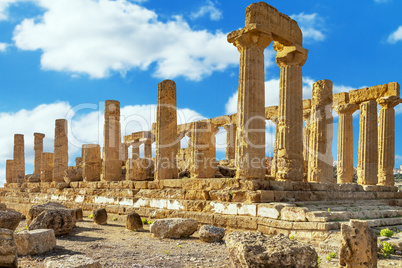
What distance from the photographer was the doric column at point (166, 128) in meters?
14.5

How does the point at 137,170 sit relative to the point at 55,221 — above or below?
above

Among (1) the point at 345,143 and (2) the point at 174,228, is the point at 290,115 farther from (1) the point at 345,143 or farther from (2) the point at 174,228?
(1) the point at 345,143

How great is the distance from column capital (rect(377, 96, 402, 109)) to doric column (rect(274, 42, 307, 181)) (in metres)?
7.55

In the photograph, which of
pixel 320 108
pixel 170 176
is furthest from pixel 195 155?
pixel 320 108

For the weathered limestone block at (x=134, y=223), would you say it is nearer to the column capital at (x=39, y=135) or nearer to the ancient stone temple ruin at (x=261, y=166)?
the ancient stone temple ruin at (x=261, y=166)

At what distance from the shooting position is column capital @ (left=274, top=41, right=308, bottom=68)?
12.6m

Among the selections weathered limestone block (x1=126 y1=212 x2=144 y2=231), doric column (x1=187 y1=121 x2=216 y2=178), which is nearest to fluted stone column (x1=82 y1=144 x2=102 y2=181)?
doric column (x1=187 y1=121 x2=216 y2=178)

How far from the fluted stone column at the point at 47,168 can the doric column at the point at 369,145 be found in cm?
→ 1760

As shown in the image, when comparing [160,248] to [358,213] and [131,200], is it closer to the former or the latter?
[358,213]

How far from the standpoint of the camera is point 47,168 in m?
23.3

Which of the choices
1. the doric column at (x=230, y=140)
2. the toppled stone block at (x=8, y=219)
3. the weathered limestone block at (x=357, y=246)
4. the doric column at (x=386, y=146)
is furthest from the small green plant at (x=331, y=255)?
the doric column at (x=230, y=140)

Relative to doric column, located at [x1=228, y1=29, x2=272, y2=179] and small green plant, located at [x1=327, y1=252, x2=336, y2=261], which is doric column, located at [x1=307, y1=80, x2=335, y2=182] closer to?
doric column, located at [x1=228, y1=29, x2=272, y2=179]

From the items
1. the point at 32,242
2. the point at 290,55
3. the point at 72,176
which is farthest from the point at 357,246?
the point at 72,176

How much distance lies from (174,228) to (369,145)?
41.4 feet
